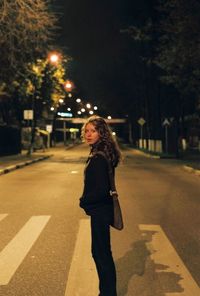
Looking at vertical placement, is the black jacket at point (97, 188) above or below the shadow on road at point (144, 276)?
above

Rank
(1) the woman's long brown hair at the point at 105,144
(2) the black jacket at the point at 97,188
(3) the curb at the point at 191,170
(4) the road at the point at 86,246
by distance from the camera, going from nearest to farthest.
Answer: (2) the black jacket at the point at 97,188 → (1) the woman's long brown hair at the point at 105,144 → (4) the road at the point at 86,246 → (3) the curb at the point at 191,170

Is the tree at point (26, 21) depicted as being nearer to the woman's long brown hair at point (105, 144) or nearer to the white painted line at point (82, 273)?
the white painted line at point (82, 273)

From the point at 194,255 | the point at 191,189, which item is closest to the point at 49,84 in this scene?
the point at 191,189

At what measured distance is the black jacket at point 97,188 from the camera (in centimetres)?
491

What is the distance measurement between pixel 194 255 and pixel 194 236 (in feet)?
4.85

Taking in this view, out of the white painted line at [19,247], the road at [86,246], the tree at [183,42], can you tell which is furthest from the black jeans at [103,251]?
the tree at [183,42]

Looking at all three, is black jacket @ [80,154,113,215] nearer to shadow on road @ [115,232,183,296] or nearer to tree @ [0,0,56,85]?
shadow on road @ [115,232,183,296]

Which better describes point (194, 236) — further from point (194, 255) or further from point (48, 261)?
point (48, 261)

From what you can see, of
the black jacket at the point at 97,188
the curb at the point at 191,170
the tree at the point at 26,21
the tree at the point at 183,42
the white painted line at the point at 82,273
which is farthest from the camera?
the tree at the point at 183,42

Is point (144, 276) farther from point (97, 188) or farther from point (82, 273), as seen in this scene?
point (97, 188)

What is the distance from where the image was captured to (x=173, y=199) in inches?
556

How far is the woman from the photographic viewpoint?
493 cm

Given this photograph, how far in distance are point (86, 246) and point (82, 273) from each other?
64.6 inches

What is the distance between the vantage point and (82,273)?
6.36 m
